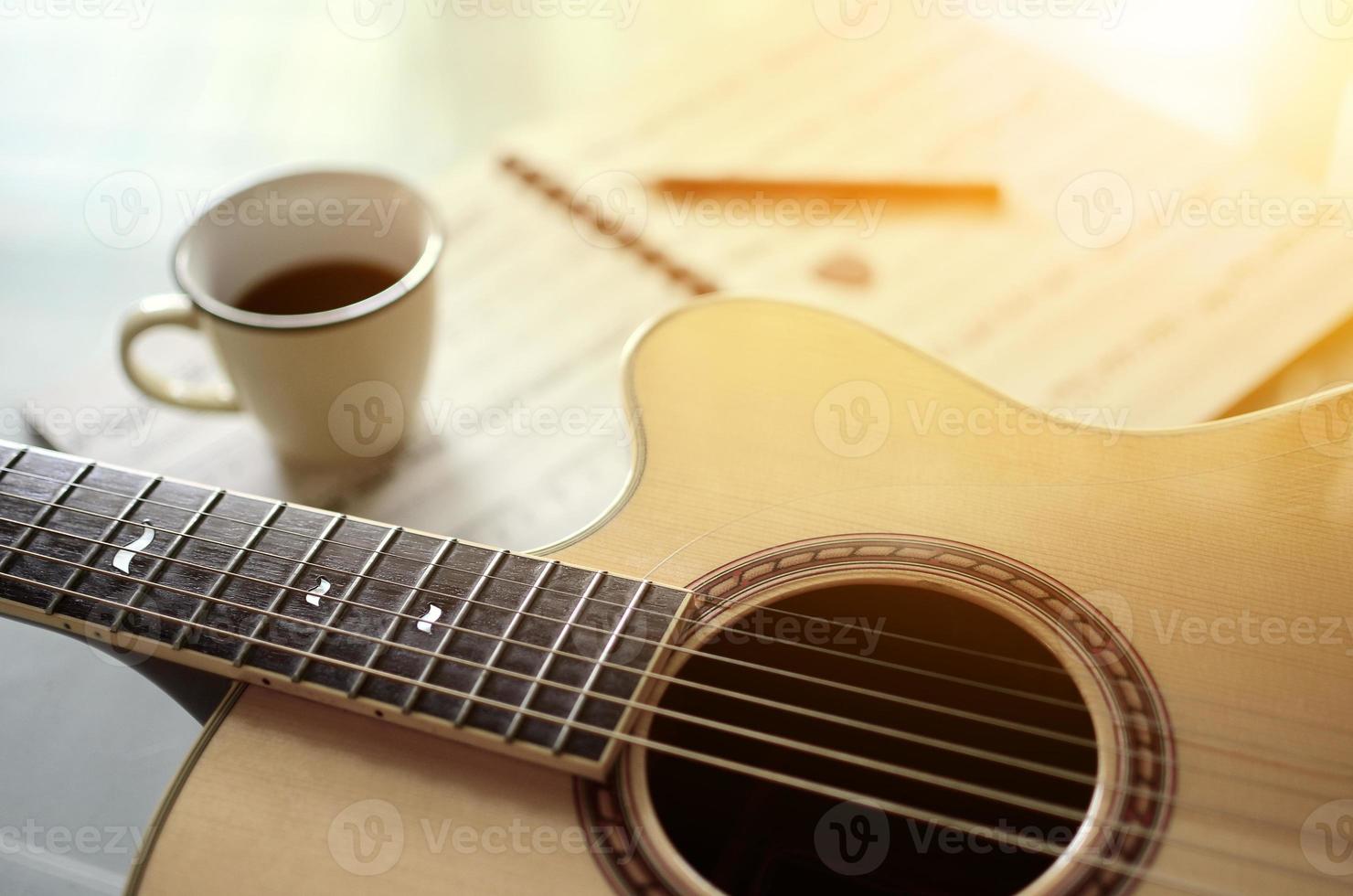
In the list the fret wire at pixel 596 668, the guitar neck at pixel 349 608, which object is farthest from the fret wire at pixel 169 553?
the fret wire at pixel 596 668

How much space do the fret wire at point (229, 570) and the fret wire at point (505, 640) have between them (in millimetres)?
142

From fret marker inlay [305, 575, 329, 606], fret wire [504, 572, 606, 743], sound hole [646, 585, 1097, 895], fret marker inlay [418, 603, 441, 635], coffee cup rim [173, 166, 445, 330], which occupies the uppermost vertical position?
coffee cup rim [173, 166, 445, 330]

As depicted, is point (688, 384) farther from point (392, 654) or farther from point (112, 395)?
point (112, 395)

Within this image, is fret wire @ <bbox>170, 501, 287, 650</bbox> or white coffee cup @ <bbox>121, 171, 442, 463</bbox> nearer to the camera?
fret wire @ <bbox>170, 501, 287, 650</bbox>

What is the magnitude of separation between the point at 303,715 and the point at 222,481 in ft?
0.89

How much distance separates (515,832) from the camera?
0.45 metres

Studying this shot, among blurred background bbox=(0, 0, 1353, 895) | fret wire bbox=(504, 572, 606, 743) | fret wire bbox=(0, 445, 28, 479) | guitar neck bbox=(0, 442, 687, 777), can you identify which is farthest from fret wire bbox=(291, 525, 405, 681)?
blurred background bbox=(0, 0, 1353, 895)

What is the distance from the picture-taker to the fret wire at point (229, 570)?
508mm

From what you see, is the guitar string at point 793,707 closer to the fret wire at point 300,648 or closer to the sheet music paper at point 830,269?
the fret wire at point 300,648

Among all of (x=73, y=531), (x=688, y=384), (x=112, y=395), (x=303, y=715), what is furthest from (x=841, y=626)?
(x=112, y=395)

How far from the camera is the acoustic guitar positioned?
17.7 inches

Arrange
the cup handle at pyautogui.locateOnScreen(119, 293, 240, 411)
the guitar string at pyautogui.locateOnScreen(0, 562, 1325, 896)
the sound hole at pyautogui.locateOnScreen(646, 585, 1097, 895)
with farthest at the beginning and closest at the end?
the cup handle at pyautogui.locateOnScreen(119, 293, 240, 411) → the sound hole at pyautogui.locateOnScreen(646, 585, 1097, 895) → the guitar string at pyautogui.locateOnScreen(0, 562, 1325, 896)

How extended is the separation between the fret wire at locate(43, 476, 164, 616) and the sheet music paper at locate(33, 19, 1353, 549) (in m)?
0.13

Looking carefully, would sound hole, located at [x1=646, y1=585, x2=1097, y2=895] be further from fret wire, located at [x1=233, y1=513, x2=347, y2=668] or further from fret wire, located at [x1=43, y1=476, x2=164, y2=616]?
fret wire, located at [x1=43, y1=476, x2=164, y2=616]
